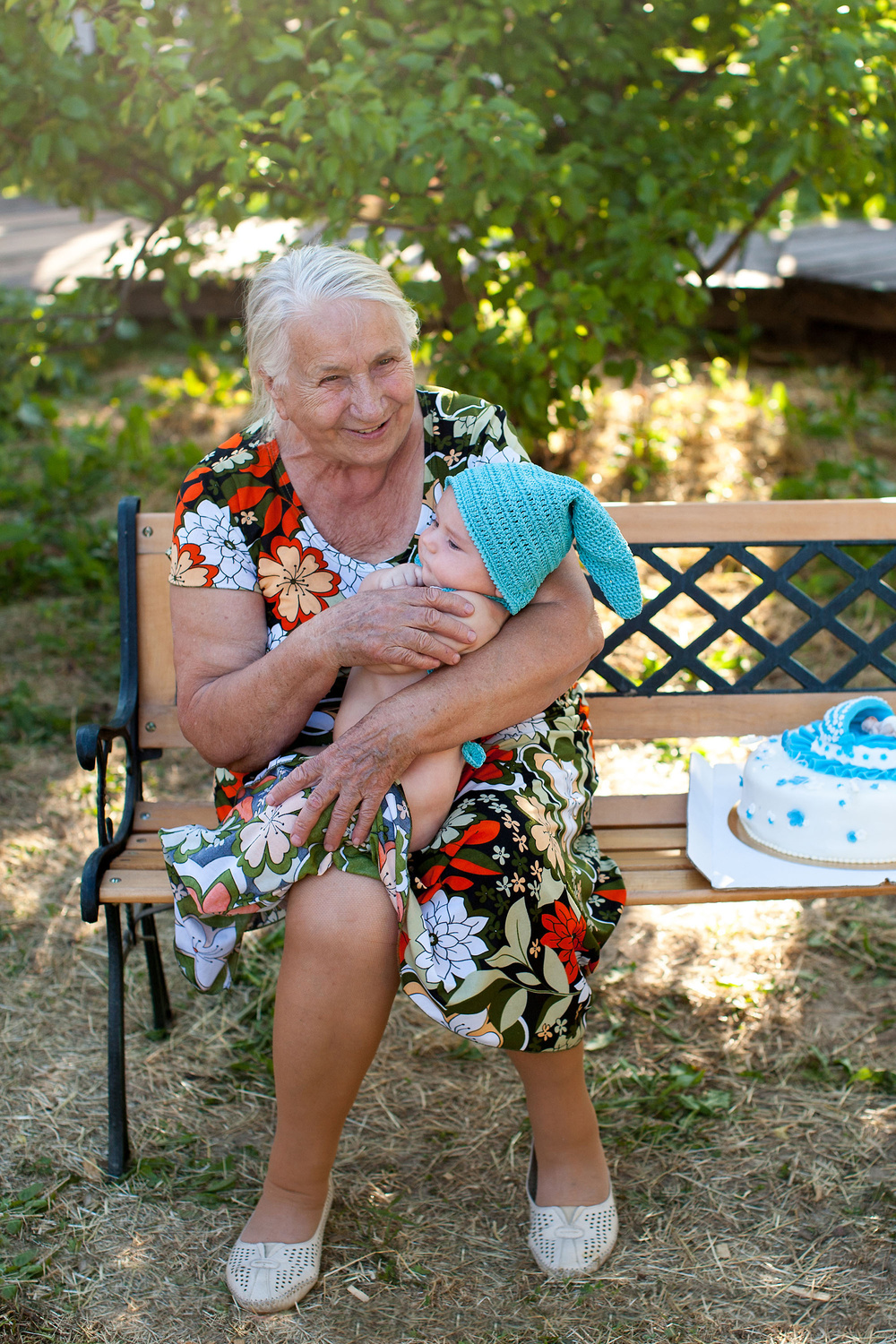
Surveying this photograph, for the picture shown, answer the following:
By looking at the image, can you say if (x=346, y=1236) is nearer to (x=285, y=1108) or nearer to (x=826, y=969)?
(x=285, y=1108)

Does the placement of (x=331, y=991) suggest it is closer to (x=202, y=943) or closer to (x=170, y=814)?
(x=202, y=943)

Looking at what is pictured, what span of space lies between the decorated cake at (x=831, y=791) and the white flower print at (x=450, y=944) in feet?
2.33

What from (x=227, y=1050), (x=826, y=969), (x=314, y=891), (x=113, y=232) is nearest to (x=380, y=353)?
(x=314, y=891)

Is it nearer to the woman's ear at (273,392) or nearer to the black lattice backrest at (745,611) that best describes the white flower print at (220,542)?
the woman's ear at (273,392)

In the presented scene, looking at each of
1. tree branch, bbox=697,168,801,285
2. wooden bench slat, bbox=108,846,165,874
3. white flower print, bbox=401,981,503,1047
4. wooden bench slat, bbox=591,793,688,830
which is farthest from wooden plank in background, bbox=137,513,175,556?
tree branch, bbox=697,168,801,285

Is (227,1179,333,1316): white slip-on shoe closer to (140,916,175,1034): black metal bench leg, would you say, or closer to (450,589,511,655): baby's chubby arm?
(140,916,175,1034): black metal bench leg

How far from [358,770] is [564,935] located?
1.47 ft

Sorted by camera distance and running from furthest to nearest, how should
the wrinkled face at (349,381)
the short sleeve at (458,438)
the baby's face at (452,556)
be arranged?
the short sleeve at (458,438) → the wrinkled face at (349,381) → the baby's face at (452,556)

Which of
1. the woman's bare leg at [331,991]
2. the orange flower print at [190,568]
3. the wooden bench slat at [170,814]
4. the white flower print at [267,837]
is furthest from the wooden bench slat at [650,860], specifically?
the orange flower print at [190,568]

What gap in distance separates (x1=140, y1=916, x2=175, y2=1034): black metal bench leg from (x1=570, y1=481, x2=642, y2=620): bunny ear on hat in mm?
1329

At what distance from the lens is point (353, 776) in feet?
6.60

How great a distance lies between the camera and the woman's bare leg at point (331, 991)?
1.94m

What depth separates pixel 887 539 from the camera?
9.13 ft

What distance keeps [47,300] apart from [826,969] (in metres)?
6.86
